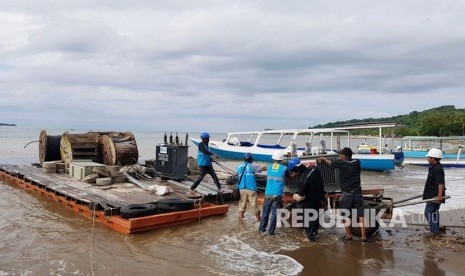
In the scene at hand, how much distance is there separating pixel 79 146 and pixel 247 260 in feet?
34.2

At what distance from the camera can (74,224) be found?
936 centimetres

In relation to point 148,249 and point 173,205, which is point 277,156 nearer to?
point 173,205

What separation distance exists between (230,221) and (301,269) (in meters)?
3.58

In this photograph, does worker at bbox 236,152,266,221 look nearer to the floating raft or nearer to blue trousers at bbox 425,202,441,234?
the floating raft

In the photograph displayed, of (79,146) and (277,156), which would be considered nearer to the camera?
(277,156)

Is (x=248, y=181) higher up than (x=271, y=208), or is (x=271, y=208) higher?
(x=248, y=181)

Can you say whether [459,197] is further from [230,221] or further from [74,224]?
[74,224]

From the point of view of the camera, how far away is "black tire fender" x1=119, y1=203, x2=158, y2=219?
28.4ft

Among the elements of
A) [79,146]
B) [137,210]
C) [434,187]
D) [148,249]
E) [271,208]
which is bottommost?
[148,249]

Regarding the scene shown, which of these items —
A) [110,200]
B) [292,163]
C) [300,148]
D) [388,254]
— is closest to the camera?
[388,254]

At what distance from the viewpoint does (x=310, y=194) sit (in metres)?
7.83

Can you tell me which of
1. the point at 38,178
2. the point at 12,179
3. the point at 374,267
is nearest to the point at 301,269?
the point at 374,267

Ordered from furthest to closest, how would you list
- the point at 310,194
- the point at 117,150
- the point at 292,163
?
the point at 117,150 < the point at 292,163 < the point at 310,194

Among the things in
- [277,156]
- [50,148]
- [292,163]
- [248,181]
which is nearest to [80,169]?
[50,148]
